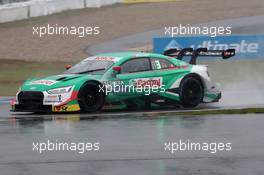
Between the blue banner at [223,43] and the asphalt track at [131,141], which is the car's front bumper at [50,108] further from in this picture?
the blue banner at [223,43]

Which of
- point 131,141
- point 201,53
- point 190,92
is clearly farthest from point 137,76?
point 131,141

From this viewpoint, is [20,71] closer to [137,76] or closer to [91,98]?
[137,76]

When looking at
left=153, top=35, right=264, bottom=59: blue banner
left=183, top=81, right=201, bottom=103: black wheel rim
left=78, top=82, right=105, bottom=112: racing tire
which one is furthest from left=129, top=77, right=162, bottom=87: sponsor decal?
left=153, top=35, right=264, bottom=59: blue banner

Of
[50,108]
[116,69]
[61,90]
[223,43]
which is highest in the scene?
[223,43]

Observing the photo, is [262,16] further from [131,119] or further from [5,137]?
[5,137]

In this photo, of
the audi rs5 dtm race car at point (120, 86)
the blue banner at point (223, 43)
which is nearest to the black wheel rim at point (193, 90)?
the audi rs5 dtm race car at point (120, 86)

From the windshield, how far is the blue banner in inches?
369

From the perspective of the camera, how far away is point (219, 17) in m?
34.6

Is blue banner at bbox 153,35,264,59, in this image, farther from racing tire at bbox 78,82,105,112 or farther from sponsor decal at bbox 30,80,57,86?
sponsor decal at bbox 30,80,57,86

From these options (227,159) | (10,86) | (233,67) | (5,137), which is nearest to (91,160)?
(227,159)

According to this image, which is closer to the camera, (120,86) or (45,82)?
(45,82)

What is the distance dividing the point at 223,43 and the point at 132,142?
50.7ft

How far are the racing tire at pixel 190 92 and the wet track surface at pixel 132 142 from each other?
5.81 feet

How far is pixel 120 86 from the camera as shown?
1634 cm
